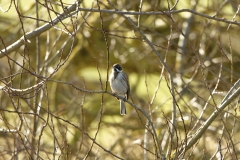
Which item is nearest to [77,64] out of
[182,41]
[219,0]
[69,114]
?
[69,114]

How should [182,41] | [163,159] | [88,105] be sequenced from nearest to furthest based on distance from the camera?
1. [163,159]
2. [182,41]
3. [88,105]

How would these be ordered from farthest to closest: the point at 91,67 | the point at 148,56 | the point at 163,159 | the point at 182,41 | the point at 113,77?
the point at 91,67
the point at 148,56
the point at 182,41
the point at 113,77
the point at 163,159

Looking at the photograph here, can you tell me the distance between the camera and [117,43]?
24.1ft

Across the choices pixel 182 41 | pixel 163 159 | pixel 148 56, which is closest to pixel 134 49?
pixel 148 56

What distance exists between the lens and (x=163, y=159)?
3.18 meters

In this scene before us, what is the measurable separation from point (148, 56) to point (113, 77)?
1280mm

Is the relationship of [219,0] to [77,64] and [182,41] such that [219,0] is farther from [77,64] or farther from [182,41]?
[77,64]

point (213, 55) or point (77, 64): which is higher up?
point (77, 64)

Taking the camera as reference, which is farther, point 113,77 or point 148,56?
point 148,56

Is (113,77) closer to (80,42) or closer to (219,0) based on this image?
(80,42)

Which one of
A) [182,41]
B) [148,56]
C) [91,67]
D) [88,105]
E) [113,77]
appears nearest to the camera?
[113,77]

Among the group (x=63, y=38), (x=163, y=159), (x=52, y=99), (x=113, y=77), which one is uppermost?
(x=63, y=38)

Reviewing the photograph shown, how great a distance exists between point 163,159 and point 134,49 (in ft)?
12.8

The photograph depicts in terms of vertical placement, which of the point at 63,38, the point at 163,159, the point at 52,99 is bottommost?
the point at 163,159
